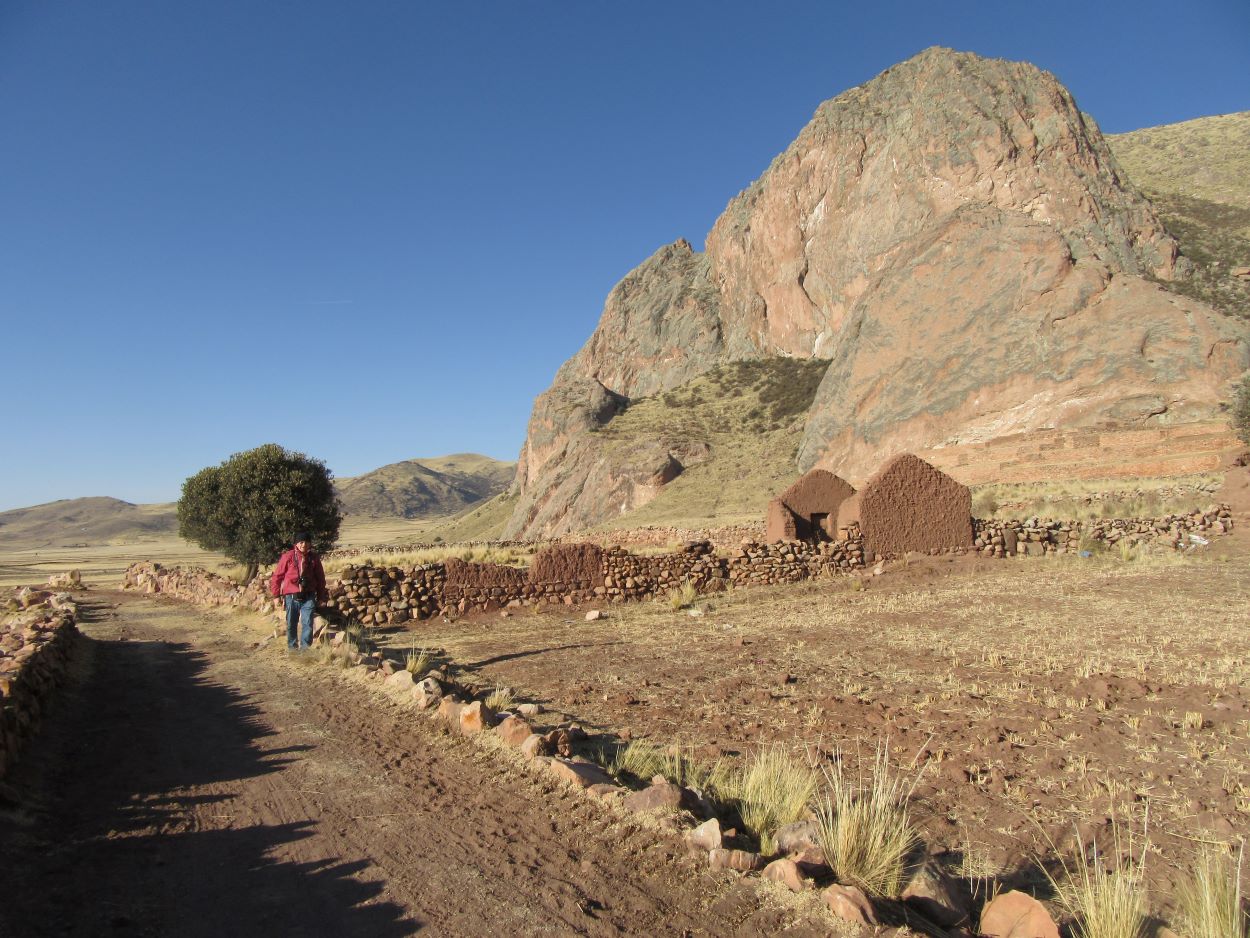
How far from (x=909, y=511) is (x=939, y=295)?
124ft

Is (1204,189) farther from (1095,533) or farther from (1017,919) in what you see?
(1017,919)

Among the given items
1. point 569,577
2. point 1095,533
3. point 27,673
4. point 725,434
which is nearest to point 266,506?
point 569,577

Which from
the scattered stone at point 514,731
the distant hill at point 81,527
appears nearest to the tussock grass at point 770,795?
the scattered stone at point 514,731

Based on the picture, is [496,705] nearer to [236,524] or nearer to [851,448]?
[236,524]

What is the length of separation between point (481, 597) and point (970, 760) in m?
11.7

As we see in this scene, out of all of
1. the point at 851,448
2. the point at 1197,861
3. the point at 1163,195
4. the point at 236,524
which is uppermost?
the point at 1163,195

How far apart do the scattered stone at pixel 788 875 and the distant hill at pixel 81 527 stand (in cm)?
17649

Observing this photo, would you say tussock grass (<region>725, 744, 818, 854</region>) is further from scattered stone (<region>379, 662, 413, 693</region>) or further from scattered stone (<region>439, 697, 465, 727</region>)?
scattered stone (<region>379, 662, 413, 693</region>)

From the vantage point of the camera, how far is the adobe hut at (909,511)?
19.3m

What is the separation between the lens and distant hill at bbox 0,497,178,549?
155m

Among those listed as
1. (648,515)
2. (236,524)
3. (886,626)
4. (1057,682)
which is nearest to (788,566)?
(886,626)

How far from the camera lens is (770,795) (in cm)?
480

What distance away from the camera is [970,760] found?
586 cm

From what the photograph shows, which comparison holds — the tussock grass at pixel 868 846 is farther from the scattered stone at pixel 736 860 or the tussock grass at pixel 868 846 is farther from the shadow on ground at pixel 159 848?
the shadow on ground at pixel 159 848
